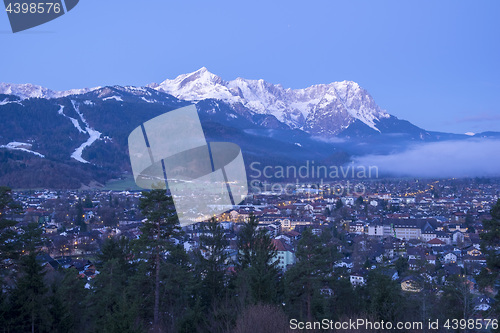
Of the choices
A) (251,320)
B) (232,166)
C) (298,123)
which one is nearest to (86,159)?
(232,166)

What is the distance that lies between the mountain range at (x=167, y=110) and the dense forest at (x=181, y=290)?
48.5m

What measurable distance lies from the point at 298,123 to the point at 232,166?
556ft

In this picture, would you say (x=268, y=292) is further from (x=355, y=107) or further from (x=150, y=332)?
(x=355, y=107)

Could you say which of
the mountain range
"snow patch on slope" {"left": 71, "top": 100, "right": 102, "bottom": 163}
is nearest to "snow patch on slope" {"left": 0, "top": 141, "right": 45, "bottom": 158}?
the mountain range

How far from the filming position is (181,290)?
8984mm

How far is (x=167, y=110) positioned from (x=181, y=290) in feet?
337

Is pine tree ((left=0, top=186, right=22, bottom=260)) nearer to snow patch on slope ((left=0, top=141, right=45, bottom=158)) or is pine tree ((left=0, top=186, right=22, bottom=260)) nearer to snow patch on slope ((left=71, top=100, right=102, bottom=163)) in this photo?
snow patch on slope ((left=71, top=100, right=102, bottom=163))

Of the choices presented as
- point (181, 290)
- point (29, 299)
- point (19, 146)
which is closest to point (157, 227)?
point (181, 290)

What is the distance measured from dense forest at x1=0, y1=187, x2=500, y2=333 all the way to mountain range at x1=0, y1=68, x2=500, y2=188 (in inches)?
1908

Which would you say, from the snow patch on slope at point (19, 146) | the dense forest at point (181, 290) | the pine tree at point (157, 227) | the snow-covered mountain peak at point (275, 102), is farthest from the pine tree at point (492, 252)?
the snow-covered mountain peak at point (275, 102)

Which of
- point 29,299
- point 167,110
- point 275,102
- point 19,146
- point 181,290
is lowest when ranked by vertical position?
point 181,290

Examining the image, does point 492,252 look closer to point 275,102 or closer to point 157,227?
point 157,227

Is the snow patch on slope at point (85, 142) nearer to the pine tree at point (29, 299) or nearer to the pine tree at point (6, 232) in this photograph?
the pine tree at point (6, 232)

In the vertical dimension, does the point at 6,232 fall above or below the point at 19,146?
below
